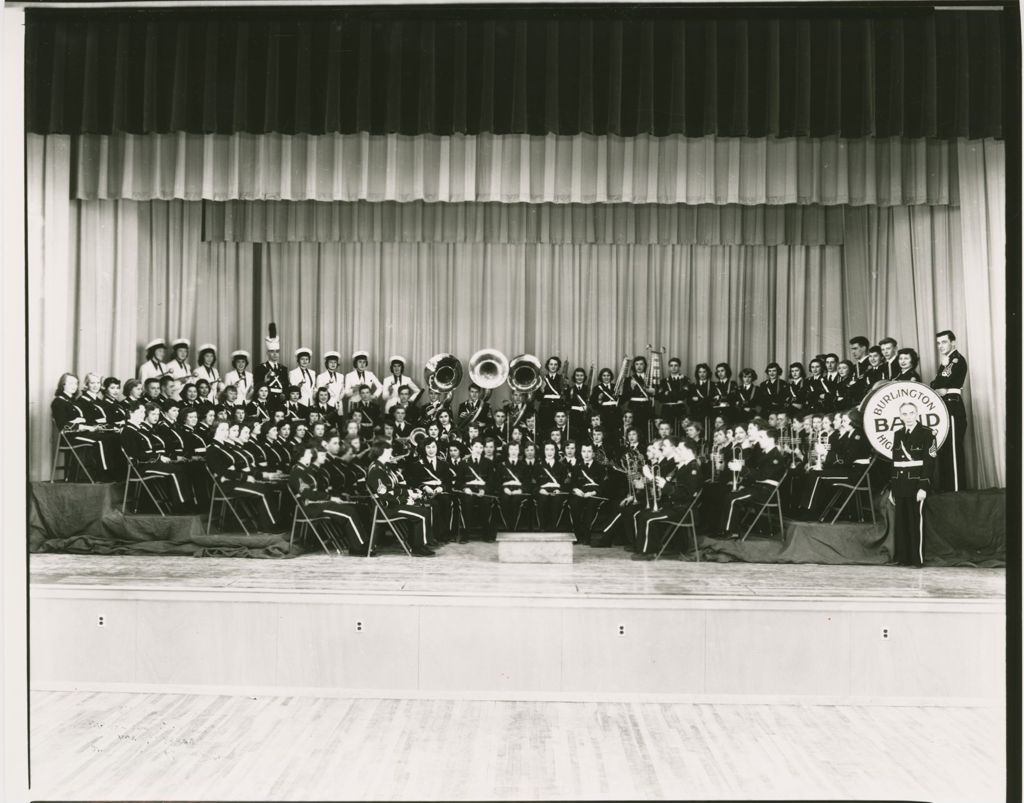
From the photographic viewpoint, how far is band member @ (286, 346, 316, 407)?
10766 millimetres

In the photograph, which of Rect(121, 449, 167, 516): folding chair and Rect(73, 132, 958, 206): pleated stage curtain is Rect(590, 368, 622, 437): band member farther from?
Rect(121, 449, 167, 516): folding chair

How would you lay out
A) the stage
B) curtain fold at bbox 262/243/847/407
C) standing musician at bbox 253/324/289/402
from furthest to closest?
curtain fold at bbox 262/243/847/407 < standing musician at bbox 253/324/289/402 < the stage

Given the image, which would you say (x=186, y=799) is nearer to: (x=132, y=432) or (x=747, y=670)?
(x=747, y=670)

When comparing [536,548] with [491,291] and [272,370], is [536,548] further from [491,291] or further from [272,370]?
[491,291]

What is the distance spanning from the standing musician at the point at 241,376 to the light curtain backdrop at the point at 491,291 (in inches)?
32.8

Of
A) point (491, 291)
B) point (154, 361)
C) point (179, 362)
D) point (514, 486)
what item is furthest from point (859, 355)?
point (154, 361)

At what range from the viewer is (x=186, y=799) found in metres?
4.81

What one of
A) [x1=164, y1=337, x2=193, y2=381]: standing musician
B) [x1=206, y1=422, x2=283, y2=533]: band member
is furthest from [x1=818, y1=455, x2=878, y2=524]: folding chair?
[x1=164, y1=337, x2=193, y2=381]: standing musician

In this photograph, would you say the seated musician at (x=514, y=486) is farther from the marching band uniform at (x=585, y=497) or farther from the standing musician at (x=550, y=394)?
the standing musician at (x=550, y=394)

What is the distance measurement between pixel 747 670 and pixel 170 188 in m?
5.97

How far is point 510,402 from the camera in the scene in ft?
35.9

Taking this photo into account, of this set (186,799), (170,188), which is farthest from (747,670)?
(170,188)

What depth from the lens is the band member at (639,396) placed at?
10.5m

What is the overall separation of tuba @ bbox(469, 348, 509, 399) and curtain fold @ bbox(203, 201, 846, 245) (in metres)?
1.44
